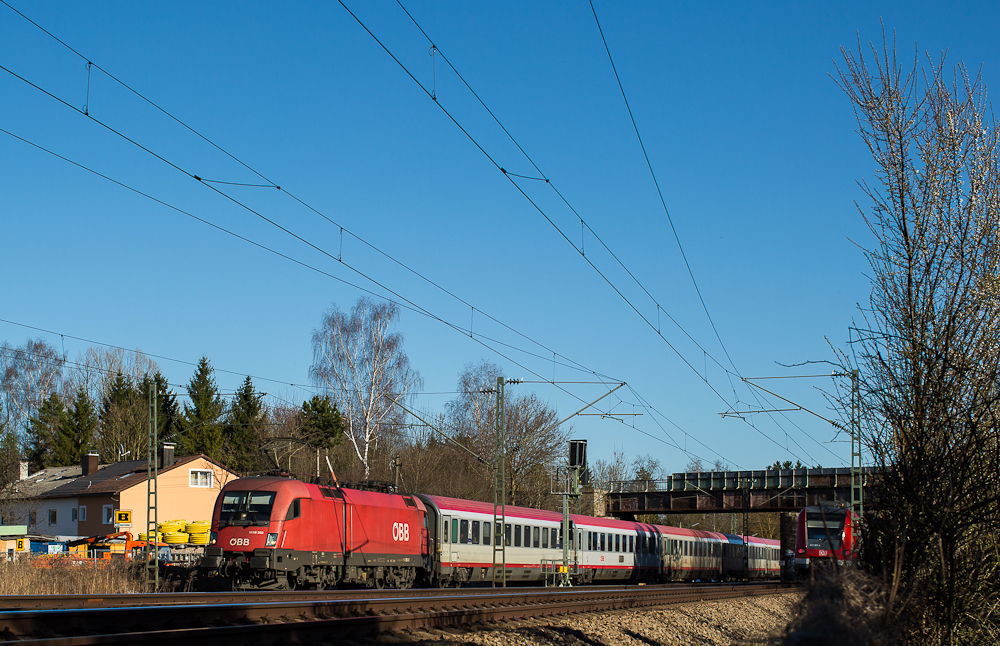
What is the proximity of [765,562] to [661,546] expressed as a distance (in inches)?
916

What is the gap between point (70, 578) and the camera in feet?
68.2

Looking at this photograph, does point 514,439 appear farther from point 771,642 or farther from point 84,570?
point 771,642

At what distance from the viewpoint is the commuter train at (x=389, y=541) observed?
74.2 feet

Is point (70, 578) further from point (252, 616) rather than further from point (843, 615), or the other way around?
point (843, 615)

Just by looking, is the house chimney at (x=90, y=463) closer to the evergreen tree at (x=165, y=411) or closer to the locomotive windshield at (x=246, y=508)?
the evergreen tree at (x=165, y=411)

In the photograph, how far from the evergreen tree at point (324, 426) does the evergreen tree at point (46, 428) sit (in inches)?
846

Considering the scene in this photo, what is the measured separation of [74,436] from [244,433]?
13.2 m

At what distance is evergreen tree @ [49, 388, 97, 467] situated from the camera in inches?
2847

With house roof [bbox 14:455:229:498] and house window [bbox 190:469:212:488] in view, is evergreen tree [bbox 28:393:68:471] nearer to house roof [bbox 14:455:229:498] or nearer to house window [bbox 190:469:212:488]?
house roof [bbox 14:455:229:498]

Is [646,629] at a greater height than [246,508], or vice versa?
[246,508]

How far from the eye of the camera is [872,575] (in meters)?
9.45

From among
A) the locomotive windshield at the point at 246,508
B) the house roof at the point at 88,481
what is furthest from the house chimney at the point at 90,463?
the locomotive windshield at the point at 246,508

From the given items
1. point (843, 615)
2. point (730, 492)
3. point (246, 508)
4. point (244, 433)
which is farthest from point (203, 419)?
point (843, 615)

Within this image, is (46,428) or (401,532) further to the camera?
(46,428)
